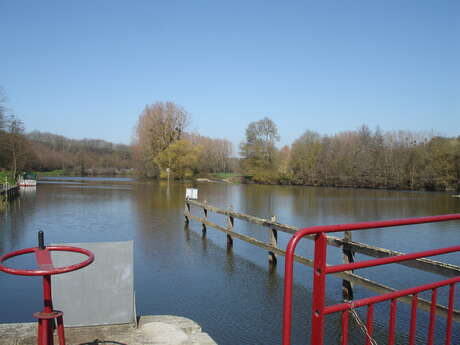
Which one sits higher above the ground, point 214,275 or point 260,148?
point 260,148

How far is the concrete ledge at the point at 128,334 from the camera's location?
12.3 feet

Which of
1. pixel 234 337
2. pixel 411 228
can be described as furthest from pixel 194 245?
pixel 411 228

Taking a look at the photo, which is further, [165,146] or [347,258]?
[165,146]

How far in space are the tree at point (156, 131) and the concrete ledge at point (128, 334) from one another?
180 feet

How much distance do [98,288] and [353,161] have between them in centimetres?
5177

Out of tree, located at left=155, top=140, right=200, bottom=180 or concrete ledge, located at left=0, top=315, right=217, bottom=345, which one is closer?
concrete ledge, located at left=0, top=315, right=217, bottom=345

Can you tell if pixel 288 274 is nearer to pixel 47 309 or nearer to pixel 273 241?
pixel 47 309

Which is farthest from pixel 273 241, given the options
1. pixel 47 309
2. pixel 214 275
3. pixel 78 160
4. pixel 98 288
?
pixel 78 160

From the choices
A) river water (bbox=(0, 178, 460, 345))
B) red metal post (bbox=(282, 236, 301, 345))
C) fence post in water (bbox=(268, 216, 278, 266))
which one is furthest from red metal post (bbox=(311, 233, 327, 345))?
fence post in water (bbox=(268, 216, 278, 266))

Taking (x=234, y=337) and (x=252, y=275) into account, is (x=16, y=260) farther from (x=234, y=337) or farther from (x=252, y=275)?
(x=234, y=337)

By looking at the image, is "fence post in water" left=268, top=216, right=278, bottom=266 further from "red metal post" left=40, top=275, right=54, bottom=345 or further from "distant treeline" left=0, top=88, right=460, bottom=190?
"distant treeline" left=0, top=88, right=460, bottom=190

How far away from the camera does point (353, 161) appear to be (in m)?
52.7

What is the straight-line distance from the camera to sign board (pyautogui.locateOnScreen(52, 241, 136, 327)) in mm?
4148

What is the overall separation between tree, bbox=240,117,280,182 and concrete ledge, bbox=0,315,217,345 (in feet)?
176
